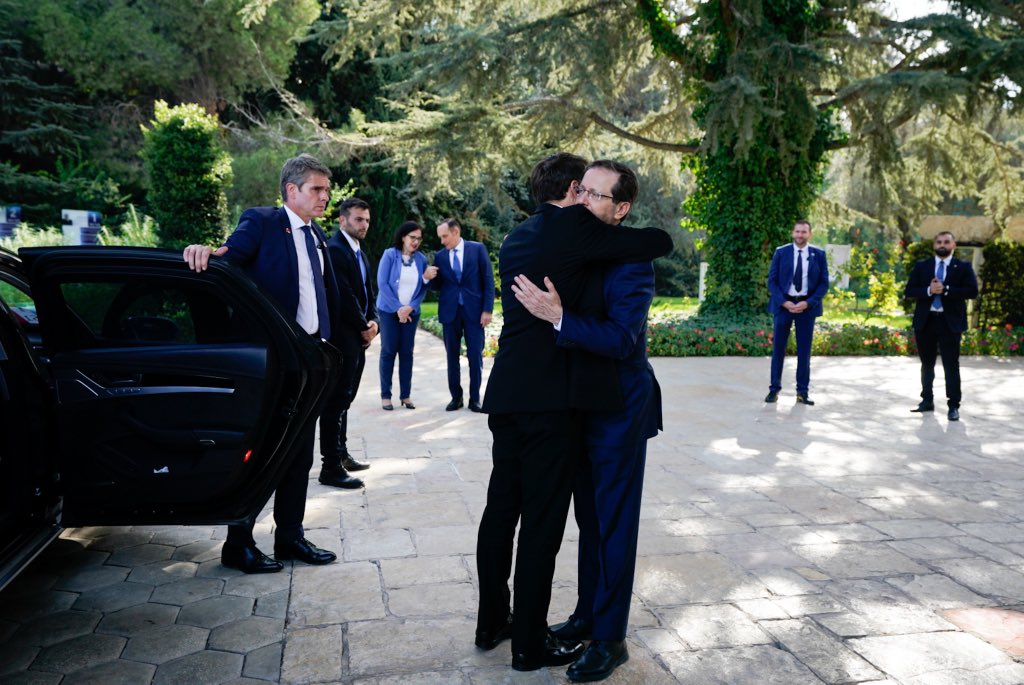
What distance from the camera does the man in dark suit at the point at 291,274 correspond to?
157 inches

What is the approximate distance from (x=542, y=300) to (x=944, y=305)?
688 cm

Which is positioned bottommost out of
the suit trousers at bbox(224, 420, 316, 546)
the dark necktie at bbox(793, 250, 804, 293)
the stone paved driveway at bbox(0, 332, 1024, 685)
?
the stone paved driveway at bbox(0, 332, 1024, 685)

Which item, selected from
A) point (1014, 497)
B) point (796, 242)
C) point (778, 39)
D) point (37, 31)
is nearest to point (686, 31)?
point (778, 39)

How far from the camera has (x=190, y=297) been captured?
12.3 feet

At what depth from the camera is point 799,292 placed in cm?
891

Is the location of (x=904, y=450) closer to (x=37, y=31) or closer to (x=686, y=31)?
(x=686, y=31)

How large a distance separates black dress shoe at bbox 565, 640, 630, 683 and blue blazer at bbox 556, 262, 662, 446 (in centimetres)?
77

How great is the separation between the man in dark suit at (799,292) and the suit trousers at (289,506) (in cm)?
603

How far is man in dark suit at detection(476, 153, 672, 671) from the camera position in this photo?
9.48 ft

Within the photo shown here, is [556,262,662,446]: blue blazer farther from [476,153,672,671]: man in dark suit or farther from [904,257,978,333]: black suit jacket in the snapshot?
[904,257,978,333]: black suit jacket

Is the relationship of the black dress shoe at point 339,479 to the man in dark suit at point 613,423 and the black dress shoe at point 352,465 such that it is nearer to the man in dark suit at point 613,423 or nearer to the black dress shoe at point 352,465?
the black dress shoe at point 352,465

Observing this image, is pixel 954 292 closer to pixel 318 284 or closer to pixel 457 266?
pixel 457 266

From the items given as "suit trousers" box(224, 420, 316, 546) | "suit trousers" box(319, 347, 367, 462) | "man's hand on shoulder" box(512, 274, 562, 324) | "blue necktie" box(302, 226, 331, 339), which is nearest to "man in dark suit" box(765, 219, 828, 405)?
"suit trousers" box(319, 347, 367, 462)

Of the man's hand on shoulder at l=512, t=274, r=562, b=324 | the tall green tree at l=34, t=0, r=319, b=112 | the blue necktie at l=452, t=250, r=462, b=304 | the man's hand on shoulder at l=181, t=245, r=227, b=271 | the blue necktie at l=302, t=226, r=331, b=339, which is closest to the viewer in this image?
the man's hand on shoulder at l=512, t=274, r=562, b=324
